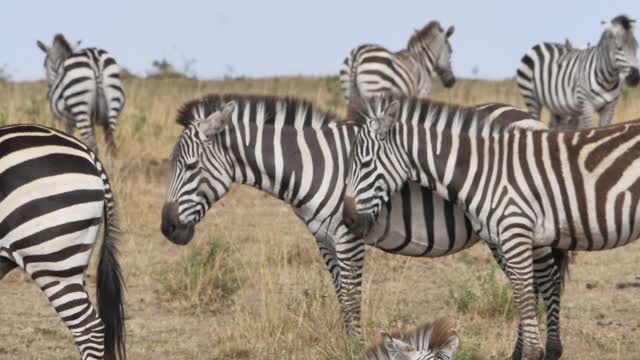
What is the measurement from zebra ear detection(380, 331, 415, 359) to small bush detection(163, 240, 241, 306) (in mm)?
4035

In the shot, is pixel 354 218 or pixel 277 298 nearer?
pixel 354 218

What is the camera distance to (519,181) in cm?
Result: 602

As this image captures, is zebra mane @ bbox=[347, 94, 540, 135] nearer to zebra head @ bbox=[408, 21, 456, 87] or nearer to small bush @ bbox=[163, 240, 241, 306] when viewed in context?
small bush @ bbox=[163, 240, 241, 306]

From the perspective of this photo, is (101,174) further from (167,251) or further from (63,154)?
(167,251)

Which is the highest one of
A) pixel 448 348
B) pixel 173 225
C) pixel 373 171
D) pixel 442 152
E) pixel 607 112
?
pixel 607 112

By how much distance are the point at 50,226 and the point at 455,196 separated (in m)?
2.37

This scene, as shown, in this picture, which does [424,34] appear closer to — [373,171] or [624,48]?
[624,48]

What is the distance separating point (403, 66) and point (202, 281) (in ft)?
24.8

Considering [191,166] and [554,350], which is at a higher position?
[191,166]

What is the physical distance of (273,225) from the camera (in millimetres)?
10398

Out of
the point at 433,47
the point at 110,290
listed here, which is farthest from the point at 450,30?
the point at 110,290

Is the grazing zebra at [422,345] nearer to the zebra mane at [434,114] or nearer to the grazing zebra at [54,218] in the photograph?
the grazing zebra at [54,218]

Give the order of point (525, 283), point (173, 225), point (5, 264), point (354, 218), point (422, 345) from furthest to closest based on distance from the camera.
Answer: point (173, 225) → point (354, 218) → point (525, 283) → point (5, 264) → point (422, 345)

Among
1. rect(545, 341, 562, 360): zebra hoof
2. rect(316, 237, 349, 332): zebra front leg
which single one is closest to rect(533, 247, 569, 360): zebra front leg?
rect(545, 341, 562, 360): zebra hoof
